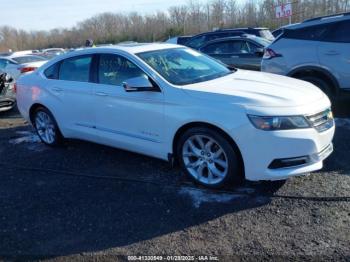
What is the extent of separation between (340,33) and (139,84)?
4314 mm

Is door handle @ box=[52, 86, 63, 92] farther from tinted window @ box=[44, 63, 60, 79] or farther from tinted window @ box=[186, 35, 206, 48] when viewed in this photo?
tinted window @ box=[186, 35, 206, 48]

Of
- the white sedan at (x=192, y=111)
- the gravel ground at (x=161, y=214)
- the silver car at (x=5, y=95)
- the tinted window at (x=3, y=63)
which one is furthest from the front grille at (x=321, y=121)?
the tinted window at (x=3, y=63)

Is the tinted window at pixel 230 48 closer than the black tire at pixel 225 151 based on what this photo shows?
No

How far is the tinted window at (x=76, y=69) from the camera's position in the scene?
5.87m

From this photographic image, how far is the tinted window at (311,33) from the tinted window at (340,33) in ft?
0.40

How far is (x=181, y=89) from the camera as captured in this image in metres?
4.70

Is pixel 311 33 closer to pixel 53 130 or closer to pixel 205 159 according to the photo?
pixel 205 159

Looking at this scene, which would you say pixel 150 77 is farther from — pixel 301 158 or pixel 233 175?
pixel 301 158

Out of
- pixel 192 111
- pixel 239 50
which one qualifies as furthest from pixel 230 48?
pixel 192 111

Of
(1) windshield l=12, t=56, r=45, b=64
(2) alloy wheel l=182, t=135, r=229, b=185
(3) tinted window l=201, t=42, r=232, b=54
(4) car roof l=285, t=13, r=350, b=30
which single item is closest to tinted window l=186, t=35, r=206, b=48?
(3) tinted window l=201, t=42, r=232, b=54

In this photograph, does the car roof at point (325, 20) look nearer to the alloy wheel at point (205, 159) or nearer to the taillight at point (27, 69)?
the alloy wheel at point (205, 159)

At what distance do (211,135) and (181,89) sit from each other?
0.66m

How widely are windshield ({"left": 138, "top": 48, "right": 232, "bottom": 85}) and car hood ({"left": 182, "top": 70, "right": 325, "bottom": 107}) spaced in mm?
229

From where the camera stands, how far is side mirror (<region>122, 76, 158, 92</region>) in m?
4.83
